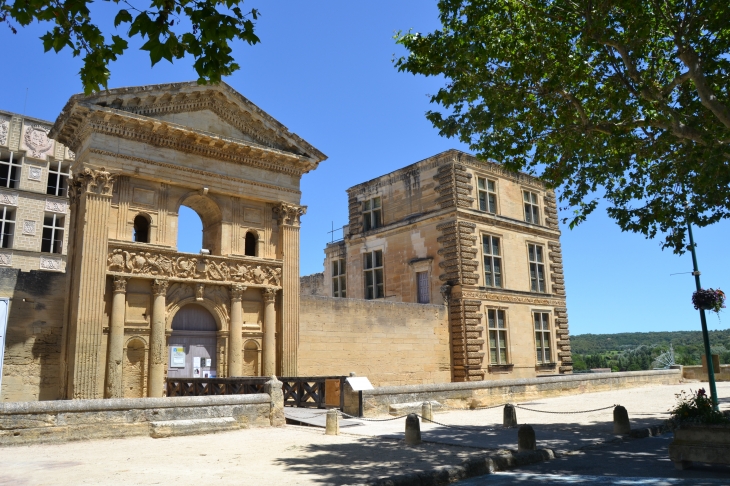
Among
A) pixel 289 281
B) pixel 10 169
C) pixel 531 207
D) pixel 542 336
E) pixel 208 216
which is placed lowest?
pixel 542 336

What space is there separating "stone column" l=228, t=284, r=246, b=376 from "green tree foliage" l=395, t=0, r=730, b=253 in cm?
1030

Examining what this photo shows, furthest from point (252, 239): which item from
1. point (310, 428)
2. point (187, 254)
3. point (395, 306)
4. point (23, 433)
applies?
point (23, 433)

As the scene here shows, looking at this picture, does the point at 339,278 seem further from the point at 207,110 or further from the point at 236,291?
the point at 207,110

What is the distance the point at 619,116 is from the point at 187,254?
1333 centimetres

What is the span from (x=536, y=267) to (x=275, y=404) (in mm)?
20491

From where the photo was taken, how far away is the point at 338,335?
2353 centimetres

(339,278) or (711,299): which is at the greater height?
(339,278)

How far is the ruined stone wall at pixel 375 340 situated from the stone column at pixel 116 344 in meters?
6.64

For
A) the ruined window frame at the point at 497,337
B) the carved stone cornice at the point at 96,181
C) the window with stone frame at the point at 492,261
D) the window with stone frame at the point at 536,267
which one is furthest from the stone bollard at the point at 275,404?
the window with stone frame at the point at 536,267

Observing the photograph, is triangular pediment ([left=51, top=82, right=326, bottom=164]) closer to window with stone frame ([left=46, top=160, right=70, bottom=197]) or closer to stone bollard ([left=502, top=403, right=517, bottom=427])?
stone bollard ([left=502, top=403, right=517, bottom=427])

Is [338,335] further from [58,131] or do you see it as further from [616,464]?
[616,464]

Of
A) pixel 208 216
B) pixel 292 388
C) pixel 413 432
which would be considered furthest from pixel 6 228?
pixel 413 432

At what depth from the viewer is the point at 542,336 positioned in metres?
30.9

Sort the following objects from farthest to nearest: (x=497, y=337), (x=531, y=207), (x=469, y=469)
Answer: (x=531, y=207) < (x=497, y=337) < (x=469, y=469)
